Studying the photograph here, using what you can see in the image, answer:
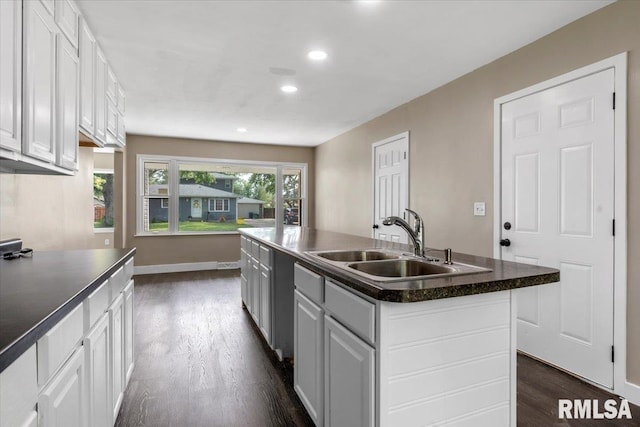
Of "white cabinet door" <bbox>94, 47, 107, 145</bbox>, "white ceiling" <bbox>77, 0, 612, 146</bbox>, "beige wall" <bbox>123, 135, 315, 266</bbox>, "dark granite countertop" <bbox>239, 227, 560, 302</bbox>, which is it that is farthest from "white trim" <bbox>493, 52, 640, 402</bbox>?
"beige wall" <bbox>123, 135, 315, 266</bbox>

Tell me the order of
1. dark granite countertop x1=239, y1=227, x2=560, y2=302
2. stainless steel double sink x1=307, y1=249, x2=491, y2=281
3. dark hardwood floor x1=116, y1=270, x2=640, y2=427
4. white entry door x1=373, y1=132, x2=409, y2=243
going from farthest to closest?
1. white entry door x1=373, y1=132, x2=409, y2=243
2. dark hardwood floor x1=116, y1=270, x2=640, y2=427
3. stainless steel double sink x1=307, y1=249, x2=491, y2=281
4. dark granite countertop x1=239, y1=227, x2=560, y2=302

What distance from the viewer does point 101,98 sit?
2.72m

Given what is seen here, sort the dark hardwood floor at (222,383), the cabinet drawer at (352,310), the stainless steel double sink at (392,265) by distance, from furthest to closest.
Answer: the dark hardwood floor at (222,383) < the stainless steel double sink at (392,265) < the cabinet drawer at (352,310)

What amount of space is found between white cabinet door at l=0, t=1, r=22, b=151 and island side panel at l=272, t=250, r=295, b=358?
5.53 ft

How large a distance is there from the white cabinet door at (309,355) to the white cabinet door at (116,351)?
935 mm

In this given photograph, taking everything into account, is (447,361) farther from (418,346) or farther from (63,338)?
(63,338)

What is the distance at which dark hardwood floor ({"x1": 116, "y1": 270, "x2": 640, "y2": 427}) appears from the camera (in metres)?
1.95

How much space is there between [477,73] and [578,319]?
224cm

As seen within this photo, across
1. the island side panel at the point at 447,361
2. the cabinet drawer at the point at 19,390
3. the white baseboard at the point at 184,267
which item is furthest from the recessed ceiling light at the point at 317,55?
the white baseboard at the point at 184,267

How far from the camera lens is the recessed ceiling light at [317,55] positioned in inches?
114

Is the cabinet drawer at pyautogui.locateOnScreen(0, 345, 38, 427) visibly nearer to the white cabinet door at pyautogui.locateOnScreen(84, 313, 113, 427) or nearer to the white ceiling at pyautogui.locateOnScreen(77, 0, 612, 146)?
the white cabinet door at pyautogui.locateOnScreen(84, 313, 113, 427)

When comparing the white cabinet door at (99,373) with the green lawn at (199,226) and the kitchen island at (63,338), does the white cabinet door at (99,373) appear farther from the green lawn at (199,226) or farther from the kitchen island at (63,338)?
the green lawn at (199,226)

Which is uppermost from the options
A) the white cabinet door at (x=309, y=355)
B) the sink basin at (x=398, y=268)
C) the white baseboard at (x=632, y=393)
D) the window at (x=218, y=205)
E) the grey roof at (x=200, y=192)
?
the grey roof at (x=200, y=192)

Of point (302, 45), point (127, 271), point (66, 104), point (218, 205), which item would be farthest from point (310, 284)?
point (218, 205)
